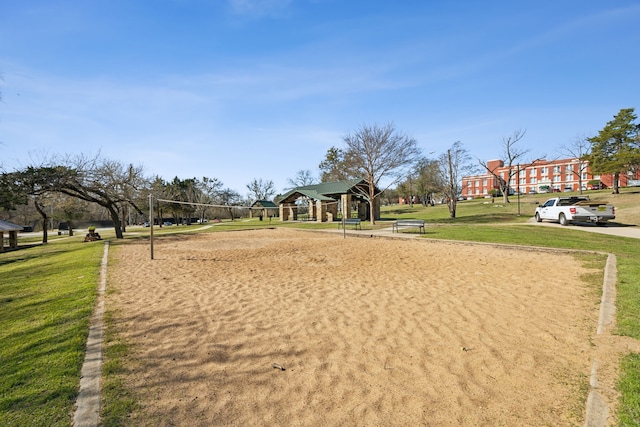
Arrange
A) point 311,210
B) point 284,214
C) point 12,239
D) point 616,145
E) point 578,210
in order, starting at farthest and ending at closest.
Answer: point 284,214
point 311,210
point 616,145
point 12,239
point 578,210

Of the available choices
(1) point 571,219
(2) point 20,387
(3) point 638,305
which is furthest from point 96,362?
(1) point 571,219

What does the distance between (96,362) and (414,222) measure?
18565 millimetres

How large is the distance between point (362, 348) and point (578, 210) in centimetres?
2087

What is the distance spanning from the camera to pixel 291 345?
442 cm

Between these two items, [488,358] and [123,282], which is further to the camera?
[123,282]

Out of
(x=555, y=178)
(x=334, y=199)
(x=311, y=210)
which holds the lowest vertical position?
(x=311, y=210)

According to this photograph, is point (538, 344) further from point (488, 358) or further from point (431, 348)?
A: point (431, 348)

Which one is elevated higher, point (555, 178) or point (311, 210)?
point (555, 178)

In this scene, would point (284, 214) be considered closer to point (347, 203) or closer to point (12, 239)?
point (347, 203)

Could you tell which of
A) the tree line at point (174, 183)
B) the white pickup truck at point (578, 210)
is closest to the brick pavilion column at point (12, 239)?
the tree line at point (174, 183)

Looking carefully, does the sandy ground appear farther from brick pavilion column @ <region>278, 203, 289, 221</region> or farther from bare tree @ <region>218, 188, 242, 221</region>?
bare tree @ <region>218, 188, 242, 221</region>

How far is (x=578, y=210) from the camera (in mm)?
18422

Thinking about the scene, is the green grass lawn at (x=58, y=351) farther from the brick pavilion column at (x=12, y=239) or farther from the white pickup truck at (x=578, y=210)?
the brick pavilion column at (x=12, y=239)

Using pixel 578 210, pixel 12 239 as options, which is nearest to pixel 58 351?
pixel 578 210
